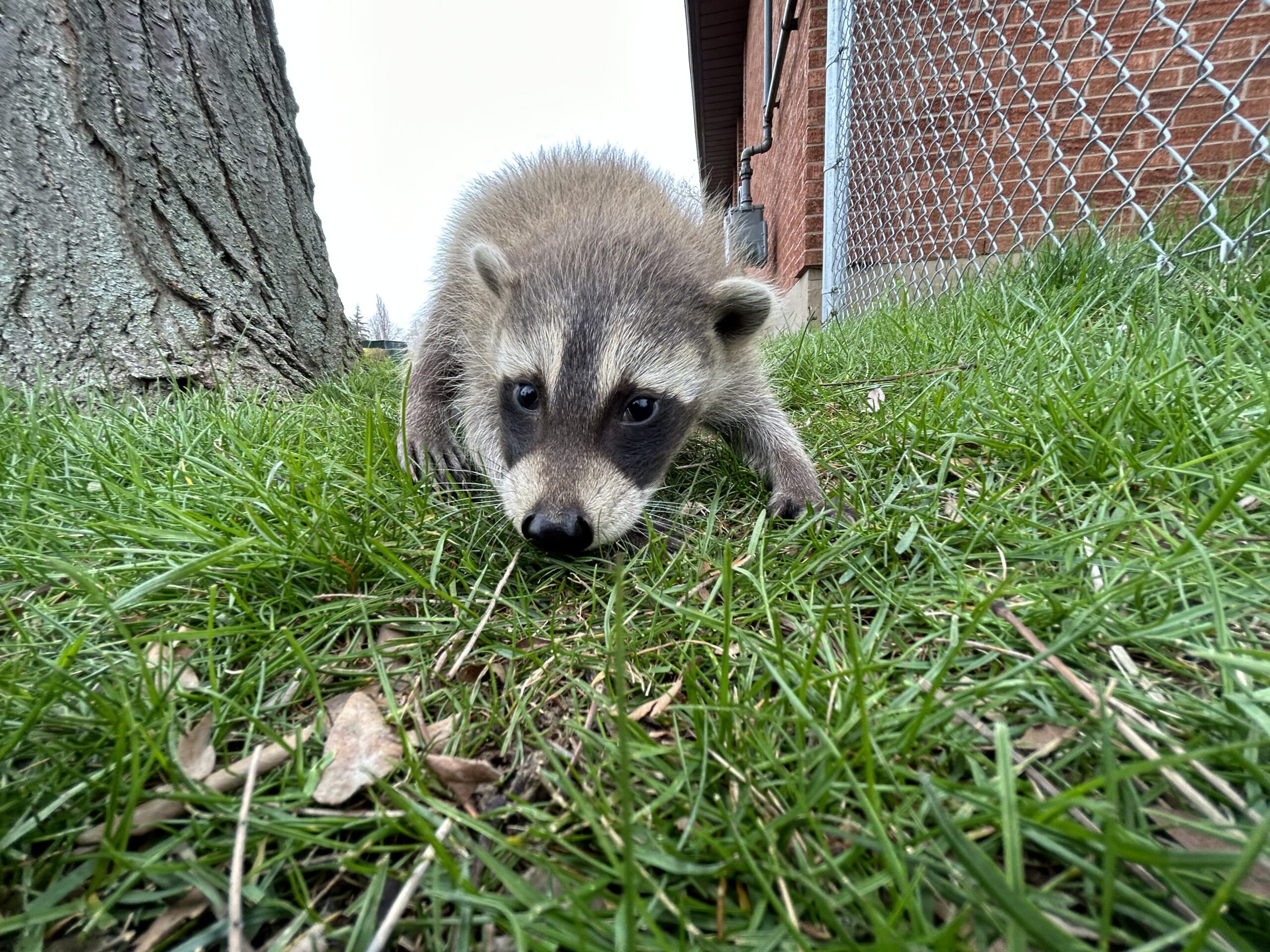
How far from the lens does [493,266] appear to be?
2615 mm

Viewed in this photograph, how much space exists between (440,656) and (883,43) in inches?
315

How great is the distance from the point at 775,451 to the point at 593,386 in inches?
32.9

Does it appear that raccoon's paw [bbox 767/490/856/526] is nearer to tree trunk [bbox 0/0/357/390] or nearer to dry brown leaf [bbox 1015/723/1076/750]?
dry brown leaf [bbox 1015/723/1076/750]

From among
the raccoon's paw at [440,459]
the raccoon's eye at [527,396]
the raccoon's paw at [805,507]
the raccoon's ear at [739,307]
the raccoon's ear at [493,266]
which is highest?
the raccoon's ear at [493,266]

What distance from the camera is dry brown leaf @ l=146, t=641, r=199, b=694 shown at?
126 cm

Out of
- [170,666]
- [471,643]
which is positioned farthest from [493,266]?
[170,666]

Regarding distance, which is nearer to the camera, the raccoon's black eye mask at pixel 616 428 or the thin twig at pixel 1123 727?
the thin twig at pixel 1123 727

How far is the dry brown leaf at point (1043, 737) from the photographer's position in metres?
1.03

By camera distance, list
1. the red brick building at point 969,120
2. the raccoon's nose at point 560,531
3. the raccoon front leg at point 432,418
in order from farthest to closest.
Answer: the red brick building at point 969,120
the raccoon front leg at point 432,418
the raccoon's nose at point 560,531

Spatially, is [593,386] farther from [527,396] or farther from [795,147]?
[795,147]

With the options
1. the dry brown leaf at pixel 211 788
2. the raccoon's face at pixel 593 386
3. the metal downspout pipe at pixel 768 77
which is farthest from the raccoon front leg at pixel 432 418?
the metal downspout pipe at pixel 768 77

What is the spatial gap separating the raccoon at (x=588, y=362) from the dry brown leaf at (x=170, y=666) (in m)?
0.80

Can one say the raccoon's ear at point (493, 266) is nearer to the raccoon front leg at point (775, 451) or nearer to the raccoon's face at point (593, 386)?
the raccoon's face at point (593, 386)

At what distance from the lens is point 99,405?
3.00 m
